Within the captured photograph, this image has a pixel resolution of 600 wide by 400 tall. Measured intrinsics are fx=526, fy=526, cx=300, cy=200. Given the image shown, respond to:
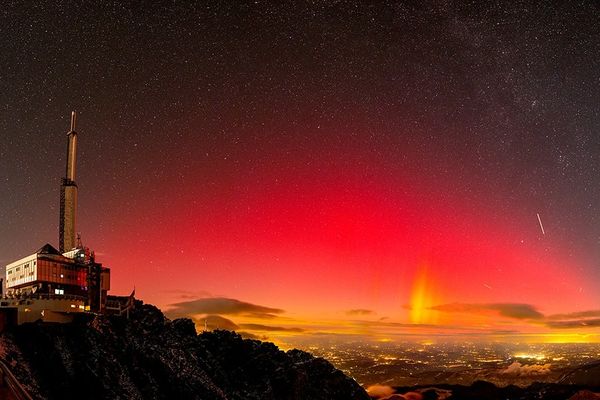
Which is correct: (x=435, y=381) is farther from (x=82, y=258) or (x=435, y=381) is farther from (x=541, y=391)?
(x=82, y=258)

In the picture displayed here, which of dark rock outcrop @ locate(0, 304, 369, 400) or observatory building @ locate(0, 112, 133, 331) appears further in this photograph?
observatory building @ locate(0, 112, 133, 331)

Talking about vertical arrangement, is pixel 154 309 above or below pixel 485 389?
above

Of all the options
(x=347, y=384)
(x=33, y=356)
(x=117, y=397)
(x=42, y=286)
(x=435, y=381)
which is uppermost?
(x=42, y=286)

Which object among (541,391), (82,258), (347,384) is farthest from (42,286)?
(541,391)

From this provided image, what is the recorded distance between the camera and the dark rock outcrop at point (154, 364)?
49.1 meters

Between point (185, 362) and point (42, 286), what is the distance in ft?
70.6

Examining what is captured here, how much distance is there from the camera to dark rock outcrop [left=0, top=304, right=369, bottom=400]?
1934 inches

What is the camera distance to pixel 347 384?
90188 millimetres

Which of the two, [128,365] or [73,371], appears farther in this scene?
[128,365]

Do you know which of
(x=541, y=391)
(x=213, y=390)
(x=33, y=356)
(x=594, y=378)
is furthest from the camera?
(x=594, y=378)

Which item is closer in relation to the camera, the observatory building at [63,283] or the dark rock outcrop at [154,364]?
the dark rock outcrop at [154,364]

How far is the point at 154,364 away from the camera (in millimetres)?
60562

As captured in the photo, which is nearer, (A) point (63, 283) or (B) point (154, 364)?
(B) point (154, 364)

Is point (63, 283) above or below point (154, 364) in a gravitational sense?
above
